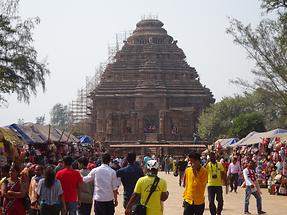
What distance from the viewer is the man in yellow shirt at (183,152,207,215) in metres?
10.7

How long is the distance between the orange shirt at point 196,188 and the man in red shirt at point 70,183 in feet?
5.89

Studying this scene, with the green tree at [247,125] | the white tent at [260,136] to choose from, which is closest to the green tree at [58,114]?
the green tree at [247,125]

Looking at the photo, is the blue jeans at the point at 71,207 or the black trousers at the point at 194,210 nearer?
the black trousers at the point at 194,210

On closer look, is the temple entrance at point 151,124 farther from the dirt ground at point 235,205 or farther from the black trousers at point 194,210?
the black trousers at point 194,210

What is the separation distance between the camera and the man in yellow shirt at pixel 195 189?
10.7 m

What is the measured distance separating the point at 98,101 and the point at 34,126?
54.5 m

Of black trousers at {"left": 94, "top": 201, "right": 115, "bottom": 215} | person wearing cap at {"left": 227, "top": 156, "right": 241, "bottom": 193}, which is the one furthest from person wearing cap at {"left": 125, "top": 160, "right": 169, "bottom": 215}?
person wearing cap at {"left": 227, "top": 156, "right": 241, "bottom": 193}

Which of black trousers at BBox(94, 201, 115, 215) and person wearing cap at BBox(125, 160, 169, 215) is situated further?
black trousers at BBox(94, 201, 115, 215)

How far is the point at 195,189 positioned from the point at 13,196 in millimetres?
2841

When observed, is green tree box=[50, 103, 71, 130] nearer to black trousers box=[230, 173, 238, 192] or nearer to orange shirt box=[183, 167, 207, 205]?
black trousers box=[230, 173, 238, 192]

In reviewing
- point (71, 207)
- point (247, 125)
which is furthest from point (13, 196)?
point (247, 125)

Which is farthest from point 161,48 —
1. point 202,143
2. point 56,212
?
point 56,212

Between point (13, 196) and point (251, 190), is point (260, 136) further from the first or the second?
point (13, 196)

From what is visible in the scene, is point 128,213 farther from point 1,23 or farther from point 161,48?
point 161,48
